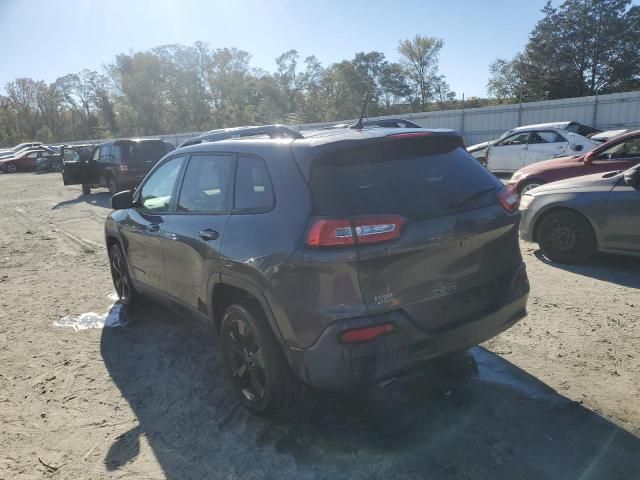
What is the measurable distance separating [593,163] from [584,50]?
151ft

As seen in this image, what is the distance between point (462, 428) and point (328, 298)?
1222mm

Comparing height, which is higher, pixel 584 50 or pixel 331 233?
pixel 584 50

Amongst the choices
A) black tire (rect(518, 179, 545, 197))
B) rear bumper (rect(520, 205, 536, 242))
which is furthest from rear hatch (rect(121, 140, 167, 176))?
rear bumper (rect(520, 205, 536, 242))

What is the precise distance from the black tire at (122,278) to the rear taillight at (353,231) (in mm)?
3168

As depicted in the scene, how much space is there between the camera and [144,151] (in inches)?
589

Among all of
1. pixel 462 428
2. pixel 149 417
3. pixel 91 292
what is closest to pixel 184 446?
pixel 149 417

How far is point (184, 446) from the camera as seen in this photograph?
296 cm

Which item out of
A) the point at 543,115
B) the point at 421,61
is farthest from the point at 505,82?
the point at 543,115

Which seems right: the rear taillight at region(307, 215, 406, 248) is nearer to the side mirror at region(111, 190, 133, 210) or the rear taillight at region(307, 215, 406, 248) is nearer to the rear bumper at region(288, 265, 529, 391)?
the rear bumper at region(288, 265, 529, 391)

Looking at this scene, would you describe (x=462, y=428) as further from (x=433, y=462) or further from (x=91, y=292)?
(x=91, y=292)

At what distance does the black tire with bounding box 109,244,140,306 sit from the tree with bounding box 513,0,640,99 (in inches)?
1957

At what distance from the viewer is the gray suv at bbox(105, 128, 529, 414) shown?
2.49 metres

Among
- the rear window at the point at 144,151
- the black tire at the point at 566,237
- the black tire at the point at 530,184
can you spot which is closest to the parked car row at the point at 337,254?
the black tire at the point at 566,237

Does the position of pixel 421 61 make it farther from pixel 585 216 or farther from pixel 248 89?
pixel 585 216
